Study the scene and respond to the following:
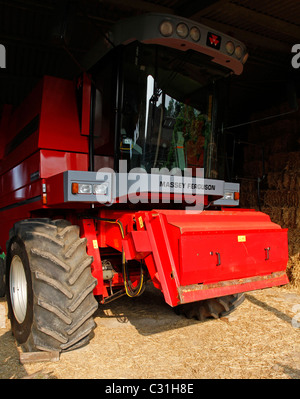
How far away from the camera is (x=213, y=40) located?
3.54m

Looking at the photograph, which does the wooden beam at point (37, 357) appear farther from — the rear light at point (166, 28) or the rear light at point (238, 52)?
the rear light at point (238, 52)

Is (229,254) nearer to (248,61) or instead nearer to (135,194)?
(135,194)

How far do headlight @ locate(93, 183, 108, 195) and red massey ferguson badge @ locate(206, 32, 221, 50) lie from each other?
5.65 feet

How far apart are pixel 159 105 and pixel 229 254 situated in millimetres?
1507

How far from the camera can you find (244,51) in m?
3.86

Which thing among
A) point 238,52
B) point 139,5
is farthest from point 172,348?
point 139,5

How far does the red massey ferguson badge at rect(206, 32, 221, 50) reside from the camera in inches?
138

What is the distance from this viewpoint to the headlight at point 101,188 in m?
3.14

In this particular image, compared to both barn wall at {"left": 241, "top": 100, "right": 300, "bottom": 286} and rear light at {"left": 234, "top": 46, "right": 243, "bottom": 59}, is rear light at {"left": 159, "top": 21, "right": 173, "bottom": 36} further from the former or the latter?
barn wall at {"left": 241, "top": 100, "right": 300, "bottom": 286}

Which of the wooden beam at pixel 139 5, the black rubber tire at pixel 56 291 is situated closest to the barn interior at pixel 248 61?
the wooden beam at pixel 139 5

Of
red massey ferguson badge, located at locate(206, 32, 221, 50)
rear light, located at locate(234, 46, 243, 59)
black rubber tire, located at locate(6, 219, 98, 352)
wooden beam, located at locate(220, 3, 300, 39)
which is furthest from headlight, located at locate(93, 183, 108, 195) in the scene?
wooden beam, located at locate(220, 3, 300, 39)

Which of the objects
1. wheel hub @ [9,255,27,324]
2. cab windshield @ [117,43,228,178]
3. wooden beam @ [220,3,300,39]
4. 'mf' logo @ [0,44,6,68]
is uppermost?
wooden beam @ [220,3,300,39]

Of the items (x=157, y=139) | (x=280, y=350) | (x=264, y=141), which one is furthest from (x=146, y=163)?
(x=264, y=141)

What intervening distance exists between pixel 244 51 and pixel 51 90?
2.17 m
